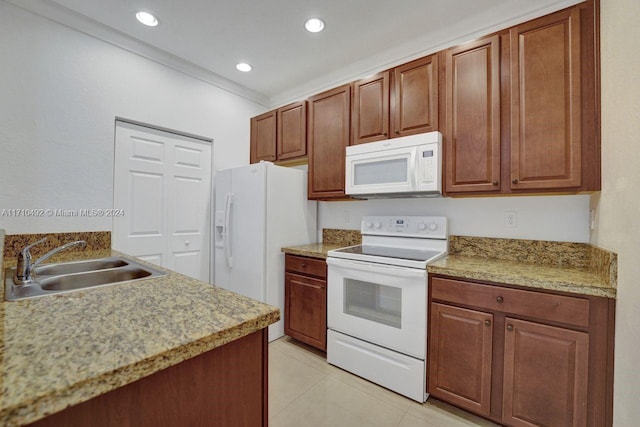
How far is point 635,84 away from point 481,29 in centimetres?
138

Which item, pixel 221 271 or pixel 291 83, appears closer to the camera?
pixel 221 271

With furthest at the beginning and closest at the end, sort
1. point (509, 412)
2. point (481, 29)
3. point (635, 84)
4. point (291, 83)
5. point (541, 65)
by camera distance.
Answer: point (291, 83), point (481, 29), point (541, 65), point (509, 412), point (635, 84)

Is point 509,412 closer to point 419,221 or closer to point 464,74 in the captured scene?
point 419,221

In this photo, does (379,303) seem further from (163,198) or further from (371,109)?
(163,198)

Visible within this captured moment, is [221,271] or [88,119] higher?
[88,119]

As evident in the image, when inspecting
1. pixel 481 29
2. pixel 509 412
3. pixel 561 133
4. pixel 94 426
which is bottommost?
pixel 509 412

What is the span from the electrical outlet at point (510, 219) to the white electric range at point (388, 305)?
41 cm

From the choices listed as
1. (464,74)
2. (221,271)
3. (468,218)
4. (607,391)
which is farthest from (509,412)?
(221,271)

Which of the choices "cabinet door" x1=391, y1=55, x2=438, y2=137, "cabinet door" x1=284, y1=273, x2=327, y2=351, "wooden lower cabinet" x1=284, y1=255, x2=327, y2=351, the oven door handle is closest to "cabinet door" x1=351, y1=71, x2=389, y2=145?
"cabinet door" x1=391, y1=55, x2=438, y2=137

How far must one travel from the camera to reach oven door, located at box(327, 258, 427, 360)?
1749 mm

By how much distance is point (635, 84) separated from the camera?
106cm

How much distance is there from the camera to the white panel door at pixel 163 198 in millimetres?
2428

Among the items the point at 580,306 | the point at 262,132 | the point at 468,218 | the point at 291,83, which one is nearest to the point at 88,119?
the point at 262,132

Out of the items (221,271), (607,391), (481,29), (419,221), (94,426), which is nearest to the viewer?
(94,426)
